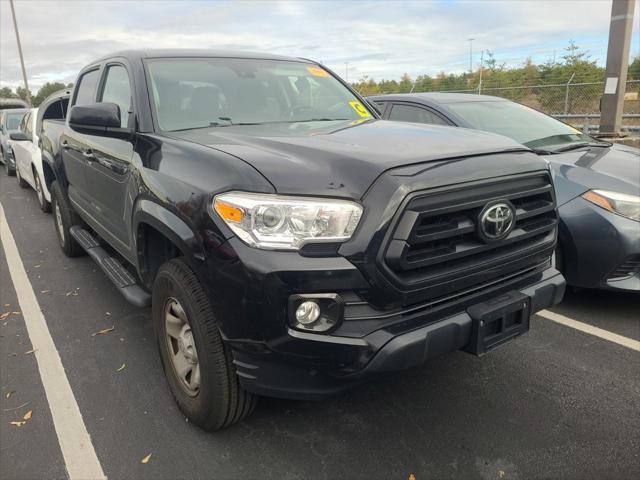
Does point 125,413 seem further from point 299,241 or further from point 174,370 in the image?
point 299,241

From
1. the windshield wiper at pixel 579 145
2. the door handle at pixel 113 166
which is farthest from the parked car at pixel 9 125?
the windshield wiper at pixel 579 145

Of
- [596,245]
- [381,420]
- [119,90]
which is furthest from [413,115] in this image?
[381,420]

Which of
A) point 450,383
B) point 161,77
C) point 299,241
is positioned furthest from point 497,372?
point 161,77

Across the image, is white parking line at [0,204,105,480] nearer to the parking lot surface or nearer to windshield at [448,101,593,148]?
the parking lot surface

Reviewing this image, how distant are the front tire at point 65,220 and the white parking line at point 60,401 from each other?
0.80 metres

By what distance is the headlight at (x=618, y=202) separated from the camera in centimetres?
371

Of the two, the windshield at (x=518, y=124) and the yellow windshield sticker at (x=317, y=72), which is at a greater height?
the yellow windshield sticker at (x=317, y=72)

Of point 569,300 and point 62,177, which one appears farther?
point 62,177

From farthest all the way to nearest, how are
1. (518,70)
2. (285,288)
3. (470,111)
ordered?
(518,70)
(470,111)
(285,288)

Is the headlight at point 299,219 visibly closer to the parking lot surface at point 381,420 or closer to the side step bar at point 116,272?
the parking lot surface at point 381,420

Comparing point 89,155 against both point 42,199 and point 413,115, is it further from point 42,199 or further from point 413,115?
point 42,199

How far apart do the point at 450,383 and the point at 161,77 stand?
8.55ft

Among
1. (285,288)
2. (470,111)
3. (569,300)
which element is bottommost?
(569,300)

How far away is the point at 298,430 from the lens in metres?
2.70
